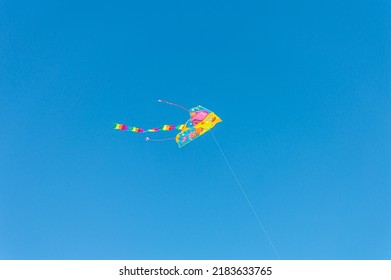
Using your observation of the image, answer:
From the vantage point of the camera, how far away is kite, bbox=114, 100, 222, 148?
911 centimetres

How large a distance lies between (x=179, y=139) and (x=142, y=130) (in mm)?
662

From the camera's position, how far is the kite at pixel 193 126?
911 cm

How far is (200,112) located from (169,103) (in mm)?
579

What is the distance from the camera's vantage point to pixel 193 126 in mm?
9586
